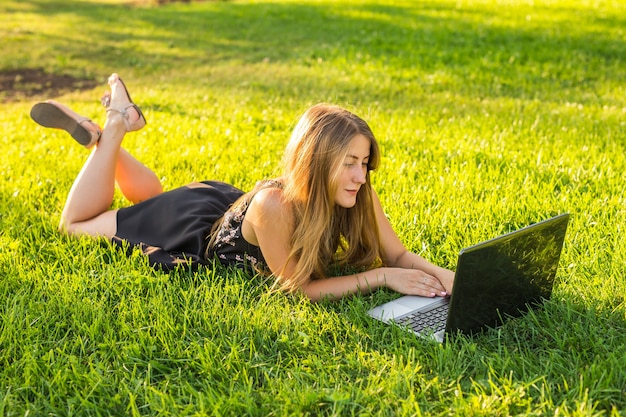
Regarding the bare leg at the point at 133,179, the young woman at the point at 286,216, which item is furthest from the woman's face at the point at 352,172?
the bare leg at the point at 133,179

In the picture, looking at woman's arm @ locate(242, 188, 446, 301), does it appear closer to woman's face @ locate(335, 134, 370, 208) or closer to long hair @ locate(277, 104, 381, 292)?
long hair @ locate(277, 104, 381, 292)

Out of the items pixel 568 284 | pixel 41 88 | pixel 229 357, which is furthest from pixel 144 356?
pixel 41 88

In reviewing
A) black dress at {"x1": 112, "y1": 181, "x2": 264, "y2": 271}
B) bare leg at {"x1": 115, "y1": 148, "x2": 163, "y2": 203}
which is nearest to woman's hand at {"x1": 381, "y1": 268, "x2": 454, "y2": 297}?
black dress at {"x1": 112, "y1": 181, "x2": 264, "y2": 271}

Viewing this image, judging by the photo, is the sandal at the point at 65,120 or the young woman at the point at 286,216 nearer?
the young woman at the point at 286,216

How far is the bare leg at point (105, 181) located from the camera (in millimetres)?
4688

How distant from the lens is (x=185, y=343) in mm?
3338

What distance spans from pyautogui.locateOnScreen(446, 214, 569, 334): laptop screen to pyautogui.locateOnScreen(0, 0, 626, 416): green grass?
0.36 ft

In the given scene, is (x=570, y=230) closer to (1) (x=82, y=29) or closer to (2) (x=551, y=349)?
(2) (x=551, y=349)

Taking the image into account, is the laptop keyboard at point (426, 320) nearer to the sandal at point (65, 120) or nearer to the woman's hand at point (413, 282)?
the woman's hand at point (413, 282)

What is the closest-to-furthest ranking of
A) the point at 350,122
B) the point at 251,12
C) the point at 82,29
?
the point at 350,122 → the point at 82,29 → the point at 251,12

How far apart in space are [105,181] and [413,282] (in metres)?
2.29

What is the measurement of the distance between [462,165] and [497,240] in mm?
2875

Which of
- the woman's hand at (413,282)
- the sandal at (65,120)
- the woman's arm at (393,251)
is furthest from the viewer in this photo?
the sandal at (65,120)

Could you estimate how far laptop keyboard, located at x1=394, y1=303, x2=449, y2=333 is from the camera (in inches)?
137
